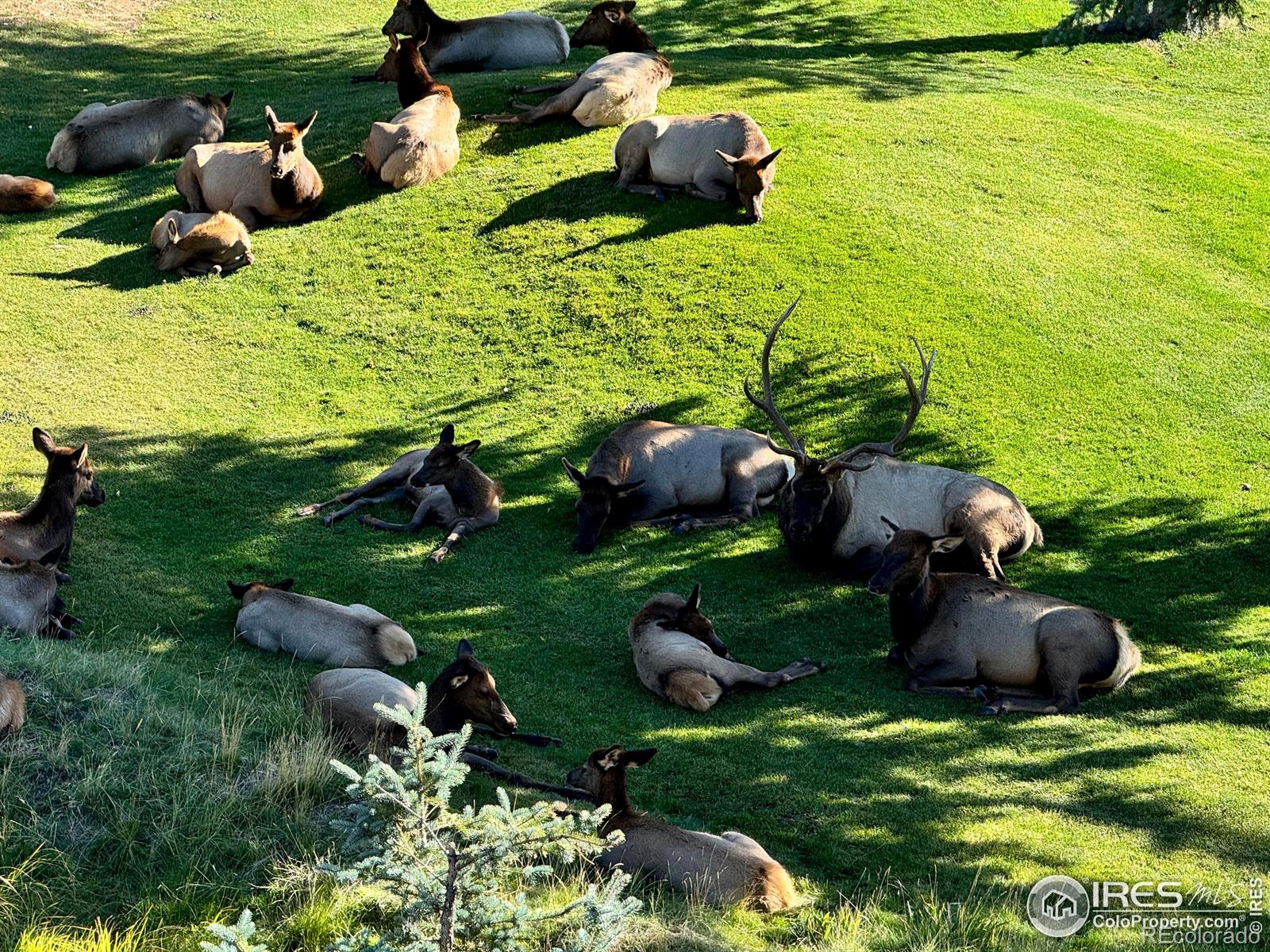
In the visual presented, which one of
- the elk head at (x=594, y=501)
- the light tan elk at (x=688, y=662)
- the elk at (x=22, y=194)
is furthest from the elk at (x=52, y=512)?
the elk at (x=22, y=194)

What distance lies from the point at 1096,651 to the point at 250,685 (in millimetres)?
6008

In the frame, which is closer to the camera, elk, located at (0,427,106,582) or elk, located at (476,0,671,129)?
elk, located at (0,427,106,582)

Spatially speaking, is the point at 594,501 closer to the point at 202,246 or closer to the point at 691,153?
the point at 691,153

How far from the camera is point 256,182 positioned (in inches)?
684

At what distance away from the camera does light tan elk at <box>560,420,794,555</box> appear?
40.4ft

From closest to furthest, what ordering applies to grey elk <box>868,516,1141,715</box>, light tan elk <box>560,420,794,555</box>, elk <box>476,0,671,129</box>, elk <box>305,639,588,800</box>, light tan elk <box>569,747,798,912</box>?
light tan elk <box>569,747,798,912</box>
elk <box>305,639,588,800</box>
grey elk <box>868,516,1141,715</box>
light tan elk <box>560,420,794,555</box>
elk <box>476,0,671,129</box>

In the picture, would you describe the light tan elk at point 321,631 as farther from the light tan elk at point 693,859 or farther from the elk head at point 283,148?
the elk head at point 283,148

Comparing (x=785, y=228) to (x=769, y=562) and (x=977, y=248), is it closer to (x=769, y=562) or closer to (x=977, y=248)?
(x=977, y=248)

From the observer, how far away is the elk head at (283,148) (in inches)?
666

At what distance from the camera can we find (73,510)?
36.5 feet

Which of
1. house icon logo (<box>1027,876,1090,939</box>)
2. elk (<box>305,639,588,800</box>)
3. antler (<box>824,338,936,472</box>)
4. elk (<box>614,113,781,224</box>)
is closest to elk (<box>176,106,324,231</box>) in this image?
elk (<box>614,113,781,224</box>)

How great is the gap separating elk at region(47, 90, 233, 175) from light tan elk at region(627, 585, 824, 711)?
41.9ft

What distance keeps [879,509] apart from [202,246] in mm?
9385

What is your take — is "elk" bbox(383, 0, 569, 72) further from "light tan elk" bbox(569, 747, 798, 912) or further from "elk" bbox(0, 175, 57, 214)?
"light tan elk" bbox(569, 747, 798, 912)
